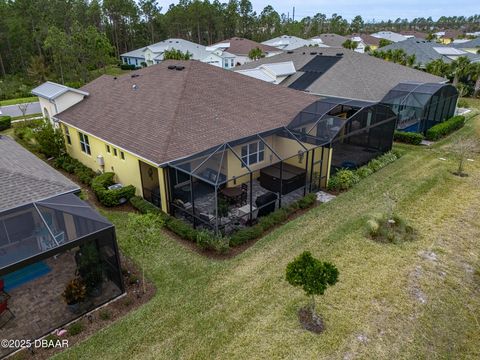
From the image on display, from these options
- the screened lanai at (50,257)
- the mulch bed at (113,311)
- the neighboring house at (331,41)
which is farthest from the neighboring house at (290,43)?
the screened lanai at (50,257)

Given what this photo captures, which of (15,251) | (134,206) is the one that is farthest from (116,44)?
(15,251)

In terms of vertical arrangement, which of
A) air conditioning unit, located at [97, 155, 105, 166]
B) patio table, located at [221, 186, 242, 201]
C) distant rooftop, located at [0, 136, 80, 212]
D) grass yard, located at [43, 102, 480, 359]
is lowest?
grass yard, located at [43, 102, 480, 359]

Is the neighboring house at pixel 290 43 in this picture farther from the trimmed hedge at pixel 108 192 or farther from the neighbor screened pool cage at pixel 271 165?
the trimmed hedge at pixel 108 192

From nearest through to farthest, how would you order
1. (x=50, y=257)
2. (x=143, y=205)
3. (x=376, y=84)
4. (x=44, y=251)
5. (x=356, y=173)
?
(x=44, y=251) → (x=50, y=257) → (x=143, y=205) → (x=356, y=173) → (x=376, y=84)

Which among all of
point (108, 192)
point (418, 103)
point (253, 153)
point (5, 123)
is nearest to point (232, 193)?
point (253, 153)

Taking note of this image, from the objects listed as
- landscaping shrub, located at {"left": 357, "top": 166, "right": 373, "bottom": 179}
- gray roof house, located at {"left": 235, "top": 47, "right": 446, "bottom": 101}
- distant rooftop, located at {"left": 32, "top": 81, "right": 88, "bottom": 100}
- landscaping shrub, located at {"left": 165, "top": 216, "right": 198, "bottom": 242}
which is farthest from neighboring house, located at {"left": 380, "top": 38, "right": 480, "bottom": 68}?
landscaping shrub, located at {"left": 165, "top": 216, "right": 198, "bottom": 242}

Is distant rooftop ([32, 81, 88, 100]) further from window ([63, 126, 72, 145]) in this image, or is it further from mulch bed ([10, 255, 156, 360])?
mulch bed ([10, 255, 156, 360])

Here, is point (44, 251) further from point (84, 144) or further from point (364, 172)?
point (364, 172)
